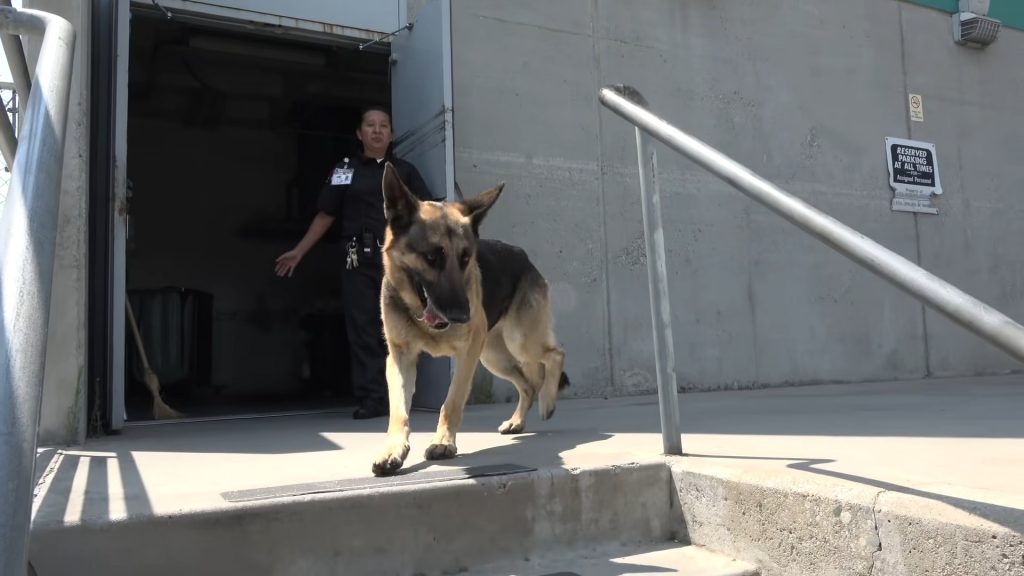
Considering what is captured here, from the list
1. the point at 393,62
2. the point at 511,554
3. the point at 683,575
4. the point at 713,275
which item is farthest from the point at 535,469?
the point at 713,275

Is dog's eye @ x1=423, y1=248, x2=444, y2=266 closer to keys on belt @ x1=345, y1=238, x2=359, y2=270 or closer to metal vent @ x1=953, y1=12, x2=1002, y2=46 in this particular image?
keys on belt @ x1=345, y1=238, x2=359, y2=270

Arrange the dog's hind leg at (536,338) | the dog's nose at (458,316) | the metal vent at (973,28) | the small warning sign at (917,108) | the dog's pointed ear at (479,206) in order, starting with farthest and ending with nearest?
the metal vent at (973,28) < the small warning sign at (917,108) < the dog's hind leg at (536,338) < the dog's pointed ear at (479,206) < the dog's nose at (458,316)

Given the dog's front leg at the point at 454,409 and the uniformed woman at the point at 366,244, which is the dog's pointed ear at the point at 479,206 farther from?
the uniformed woman at the point at 366,244

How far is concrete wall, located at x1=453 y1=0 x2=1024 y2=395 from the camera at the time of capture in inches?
220

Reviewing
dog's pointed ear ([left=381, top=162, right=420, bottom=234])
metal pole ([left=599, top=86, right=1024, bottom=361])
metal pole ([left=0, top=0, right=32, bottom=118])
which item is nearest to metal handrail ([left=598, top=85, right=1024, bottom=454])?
metal pole ([left=599, top=86, right=1024, bottom=361])

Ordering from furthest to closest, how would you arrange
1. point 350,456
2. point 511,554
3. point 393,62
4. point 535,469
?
point 393,62, point 350,456, point 535,469, point 511,554

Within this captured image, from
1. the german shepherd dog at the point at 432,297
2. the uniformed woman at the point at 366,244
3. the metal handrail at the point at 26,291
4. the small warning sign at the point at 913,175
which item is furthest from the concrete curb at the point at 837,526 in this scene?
the small warning sign at the point at 913,175

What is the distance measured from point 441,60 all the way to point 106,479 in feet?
10.6

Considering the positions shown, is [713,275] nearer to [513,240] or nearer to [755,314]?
[755,314]

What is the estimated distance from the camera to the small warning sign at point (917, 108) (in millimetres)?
7555

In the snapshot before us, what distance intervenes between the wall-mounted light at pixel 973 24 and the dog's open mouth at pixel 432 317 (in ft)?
25.9

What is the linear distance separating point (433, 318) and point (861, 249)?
→ 154 cm

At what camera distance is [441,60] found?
4.57 metres

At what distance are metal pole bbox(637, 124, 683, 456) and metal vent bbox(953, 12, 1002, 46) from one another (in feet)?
24.1
